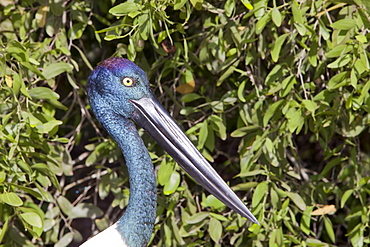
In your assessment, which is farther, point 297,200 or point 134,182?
point 297,200

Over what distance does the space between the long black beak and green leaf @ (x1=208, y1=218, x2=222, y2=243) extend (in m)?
0.56

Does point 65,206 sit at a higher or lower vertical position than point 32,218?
lower

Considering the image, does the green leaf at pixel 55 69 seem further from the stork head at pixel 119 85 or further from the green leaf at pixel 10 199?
the green leaf at pixel 10 199

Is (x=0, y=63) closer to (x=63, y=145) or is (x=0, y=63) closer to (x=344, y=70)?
(x=63, y=145)

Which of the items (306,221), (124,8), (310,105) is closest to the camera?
(124,8)

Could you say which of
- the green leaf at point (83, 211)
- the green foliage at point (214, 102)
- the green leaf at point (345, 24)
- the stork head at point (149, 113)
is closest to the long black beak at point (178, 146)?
the stork head at point (149, 113)

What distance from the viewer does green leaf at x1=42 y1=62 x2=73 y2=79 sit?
9.86 ft

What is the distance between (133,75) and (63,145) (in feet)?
3.82

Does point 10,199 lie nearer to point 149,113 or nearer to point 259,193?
point 149,113

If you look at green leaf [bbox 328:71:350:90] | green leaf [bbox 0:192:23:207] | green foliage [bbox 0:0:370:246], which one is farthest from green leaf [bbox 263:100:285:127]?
green leaf [bbox 0:192:23:207]

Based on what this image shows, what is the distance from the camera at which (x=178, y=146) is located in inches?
101

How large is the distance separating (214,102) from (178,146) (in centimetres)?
64

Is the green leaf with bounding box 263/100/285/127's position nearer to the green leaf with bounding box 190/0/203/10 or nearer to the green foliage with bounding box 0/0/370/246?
the green foliage with bounding box 0/0/370/246

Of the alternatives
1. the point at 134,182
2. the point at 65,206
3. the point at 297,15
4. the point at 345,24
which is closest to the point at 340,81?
the point at 345,24
